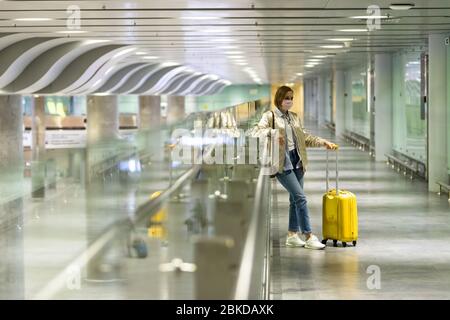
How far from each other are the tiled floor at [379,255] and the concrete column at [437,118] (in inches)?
36.6

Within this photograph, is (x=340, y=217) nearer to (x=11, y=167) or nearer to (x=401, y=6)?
(x=401, y=6)

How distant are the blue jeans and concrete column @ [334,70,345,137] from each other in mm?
34022

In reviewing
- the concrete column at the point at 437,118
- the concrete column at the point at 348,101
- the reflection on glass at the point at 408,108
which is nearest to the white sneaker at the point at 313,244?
the concrete column at the point at 437,118

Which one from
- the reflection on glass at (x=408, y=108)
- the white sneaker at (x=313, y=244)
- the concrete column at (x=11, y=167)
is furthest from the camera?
the reflection on glass at (x=408, y=108)

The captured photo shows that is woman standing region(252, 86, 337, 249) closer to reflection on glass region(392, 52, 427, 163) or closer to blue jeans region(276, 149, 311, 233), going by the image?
blue jeans region(276, 149, 311, 233)

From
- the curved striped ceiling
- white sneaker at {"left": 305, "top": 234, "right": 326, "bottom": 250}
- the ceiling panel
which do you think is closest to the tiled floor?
white sneaker at {"left": 305, "top": 234, "right": 326, "bottom": 250}

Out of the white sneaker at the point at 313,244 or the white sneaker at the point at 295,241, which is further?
the white sneaker at the point at 295,241

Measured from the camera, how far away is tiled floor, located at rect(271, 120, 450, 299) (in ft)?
30.5

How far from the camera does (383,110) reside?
28.8 metres

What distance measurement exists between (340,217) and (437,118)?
28.2ft

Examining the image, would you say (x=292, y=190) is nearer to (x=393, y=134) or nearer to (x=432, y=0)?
(x=432, y=0)

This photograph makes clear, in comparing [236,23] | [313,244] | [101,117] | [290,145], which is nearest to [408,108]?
[236,23]

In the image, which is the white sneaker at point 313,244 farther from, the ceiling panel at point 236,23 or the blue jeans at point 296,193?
the ceiling panel at point 236,23

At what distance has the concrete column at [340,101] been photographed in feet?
149
